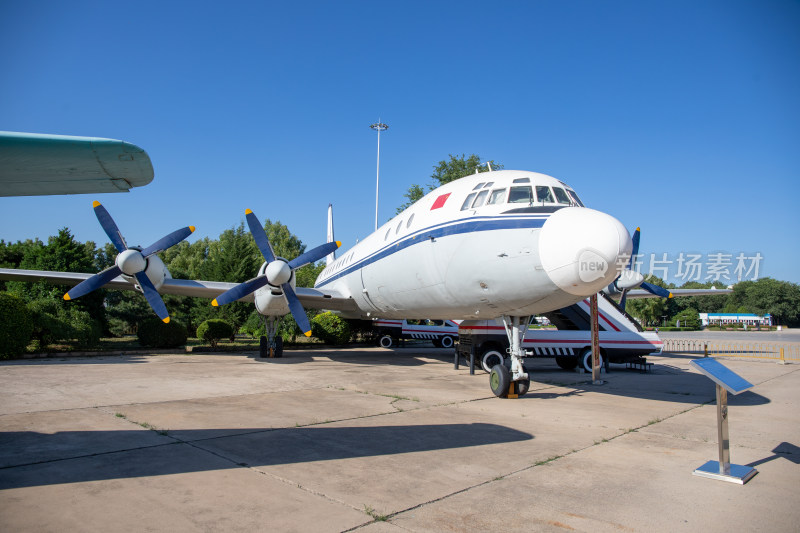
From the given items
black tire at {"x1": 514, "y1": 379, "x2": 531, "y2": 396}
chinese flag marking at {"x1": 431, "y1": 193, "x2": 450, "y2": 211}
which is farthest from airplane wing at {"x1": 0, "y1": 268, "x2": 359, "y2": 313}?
black tire at {"x1": 514, "y1": 379, "x2": 531, "y2": 396}

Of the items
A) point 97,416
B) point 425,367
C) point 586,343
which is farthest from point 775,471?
point 425,367

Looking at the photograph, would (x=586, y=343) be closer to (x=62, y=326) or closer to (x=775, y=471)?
(x=775, y=471)

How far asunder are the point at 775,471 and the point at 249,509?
5.36 m

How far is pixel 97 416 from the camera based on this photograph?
22.7ft

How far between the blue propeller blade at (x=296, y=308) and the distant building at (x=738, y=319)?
94.3 meters

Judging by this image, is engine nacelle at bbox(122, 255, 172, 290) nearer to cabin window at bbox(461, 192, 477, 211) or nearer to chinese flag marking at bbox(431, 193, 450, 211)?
chinese flag marking at bbox(431, 193, 450, 211)

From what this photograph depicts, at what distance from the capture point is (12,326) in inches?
591

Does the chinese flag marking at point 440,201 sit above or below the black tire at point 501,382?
above

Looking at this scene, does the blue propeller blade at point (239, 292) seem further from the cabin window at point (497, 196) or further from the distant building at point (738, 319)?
the distant building at point (738, 319)

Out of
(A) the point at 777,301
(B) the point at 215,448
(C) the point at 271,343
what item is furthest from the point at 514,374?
(A) the point at 777,301

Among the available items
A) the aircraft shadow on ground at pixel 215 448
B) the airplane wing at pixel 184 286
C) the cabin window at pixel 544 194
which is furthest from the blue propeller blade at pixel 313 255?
the aircraft shadow on ground at pixel 215 448

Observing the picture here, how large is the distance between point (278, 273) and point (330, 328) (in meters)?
11.2

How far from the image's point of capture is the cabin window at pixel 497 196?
9109 millimetres

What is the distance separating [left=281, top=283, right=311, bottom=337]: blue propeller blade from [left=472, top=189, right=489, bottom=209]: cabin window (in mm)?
6903
